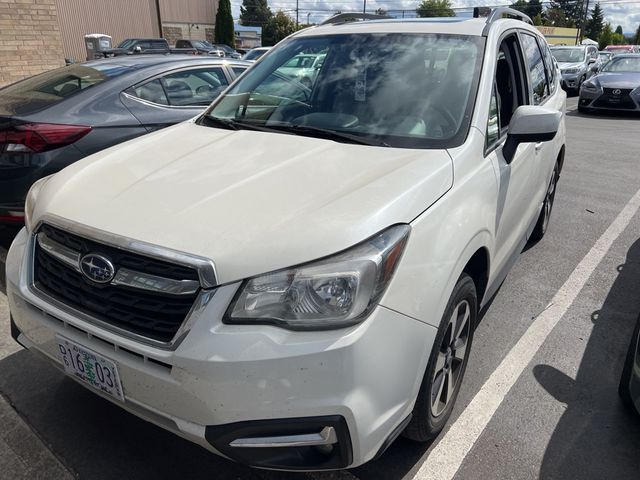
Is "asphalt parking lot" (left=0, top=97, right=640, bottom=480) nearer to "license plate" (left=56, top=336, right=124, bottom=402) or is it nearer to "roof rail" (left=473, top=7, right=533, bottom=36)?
"license plate" (left=56, top=336, right=124, bottom=402)

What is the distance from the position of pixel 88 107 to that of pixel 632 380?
403 centimetres

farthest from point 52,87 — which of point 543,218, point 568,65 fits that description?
point 568,65

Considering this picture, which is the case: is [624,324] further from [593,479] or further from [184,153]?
[184,153]

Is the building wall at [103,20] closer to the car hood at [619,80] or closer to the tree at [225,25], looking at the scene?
the tree at [225,25]

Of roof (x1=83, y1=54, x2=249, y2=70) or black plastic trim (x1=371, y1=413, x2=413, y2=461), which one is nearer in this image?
black plastic trim (x1=371, y1=413, x2=413, y2=461)

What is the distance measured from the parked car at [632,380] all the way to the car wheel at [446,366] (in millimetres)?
721

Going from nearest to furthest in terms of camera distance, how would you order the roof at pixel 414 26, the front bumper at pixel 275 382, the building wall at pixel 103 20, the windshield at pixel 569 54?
the front bumper at pixel 275 382, the roof at pixel 414 26, the windshield at pixel 569 54, the building wall at pixel 103 20

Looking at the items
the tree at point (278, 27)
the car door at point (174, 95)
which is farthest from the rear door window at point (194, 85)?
the tree at point (278, 27)

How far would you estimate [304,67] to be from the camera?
3.26 meters

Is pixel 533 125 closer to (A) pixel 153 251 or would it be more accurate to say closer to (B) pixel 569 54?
(A) pixel 153 251

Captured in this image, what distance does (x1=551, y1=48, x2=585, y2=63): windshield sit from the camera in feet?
57.8

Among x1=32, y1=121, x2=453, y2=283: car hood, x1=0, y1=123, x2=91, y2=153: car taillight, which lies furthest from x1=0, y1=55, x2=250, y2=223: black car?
x1=32, y1=121, x2=453, y2=283: car hood

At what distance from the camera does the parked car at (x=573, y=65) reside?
54.4 feet

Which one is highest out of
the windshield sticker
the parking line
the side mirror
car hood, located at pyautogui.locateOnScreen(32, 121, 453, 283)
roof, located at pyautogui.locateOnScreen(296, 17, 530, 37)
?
roof, located at pyautogui.locateOnScreen(296, 17, 530, 37)
